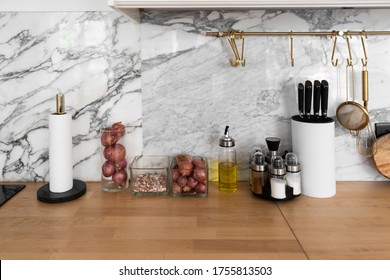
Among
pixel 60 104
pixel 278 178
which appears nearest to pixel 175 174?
pixel 278 178

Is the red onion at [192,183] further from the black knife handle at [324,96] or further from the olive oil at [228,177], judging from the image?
the black knife handle at [324,96]

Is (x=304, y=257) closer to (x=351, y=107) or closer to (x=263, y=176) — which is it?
(x=263, y=176)

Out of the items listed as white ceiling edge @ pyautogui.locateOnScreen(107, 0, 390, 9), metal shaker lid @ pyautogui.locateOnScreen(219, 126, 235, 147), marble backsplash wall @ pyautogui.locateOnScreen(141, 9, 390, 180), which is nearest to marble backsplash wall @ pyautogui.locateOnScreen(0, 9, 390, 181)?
marble backsplash wall @ pyautogui.locateOnScreen(141, 9, 390, 180)

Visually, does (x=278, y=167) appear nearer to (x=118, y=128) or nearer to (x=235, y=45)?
(x=235, y=45)

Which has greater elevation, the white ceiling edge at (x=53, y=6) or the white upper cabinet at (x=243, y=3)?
the white ceiling edge at (x=53, y=6)

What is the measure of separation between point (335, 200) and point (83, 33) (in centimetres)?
100

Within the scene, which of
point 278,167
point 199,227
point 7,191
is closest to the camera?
point 199,227

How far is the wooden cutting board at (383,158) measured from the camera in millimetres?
1352

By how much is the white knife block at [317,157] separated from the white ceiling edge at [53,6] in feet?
2.59

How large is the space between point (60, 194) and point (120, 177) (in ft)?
0.65

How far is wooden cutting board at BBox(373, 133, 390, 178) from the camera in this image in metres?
1.35

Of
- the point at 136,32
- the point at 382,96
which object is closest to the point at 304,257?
the point at 382,96

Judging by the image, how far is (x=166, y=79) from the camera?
4.55ft

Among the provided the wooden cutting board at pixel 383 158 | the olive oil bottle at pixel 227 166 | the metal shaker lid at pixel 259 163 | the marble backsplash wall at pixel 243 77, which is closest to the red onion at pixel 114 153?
the marble backsplash wall at pixel 243 77
